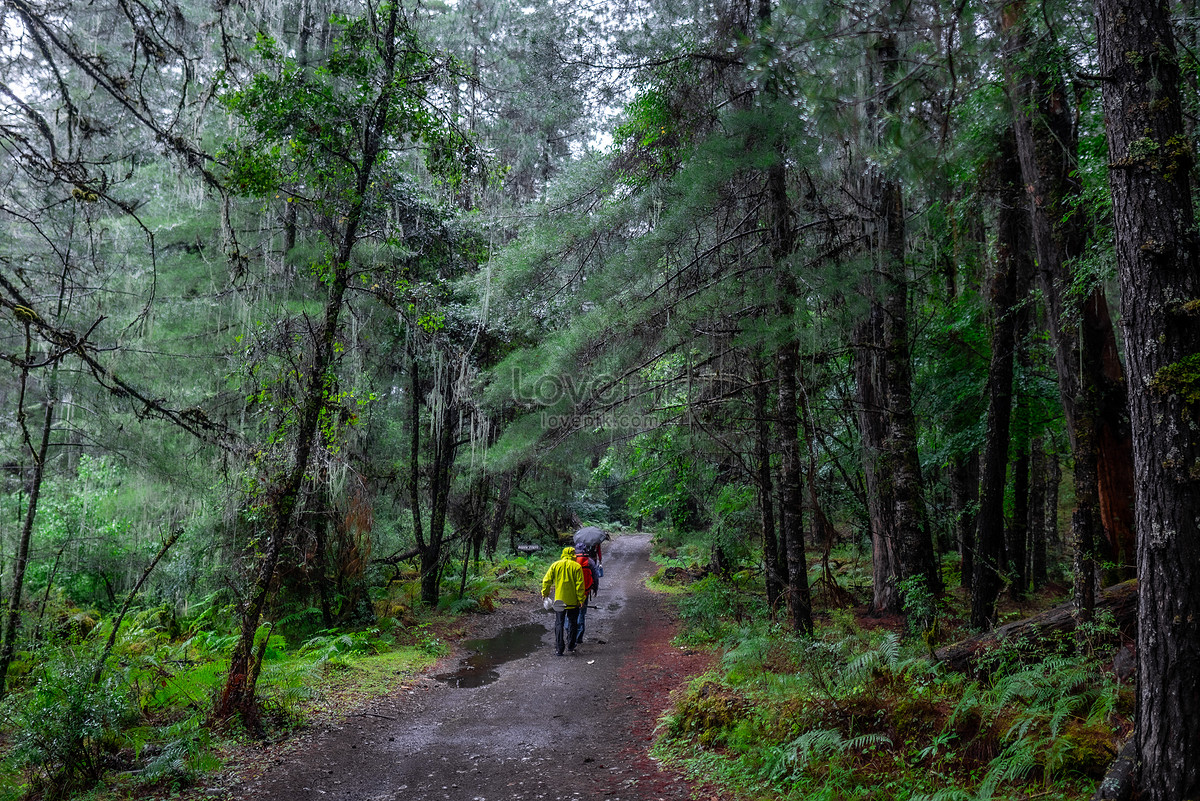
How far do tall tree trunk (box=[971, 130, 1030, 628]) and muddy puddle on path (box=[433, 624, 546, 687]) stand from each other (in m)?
6.41

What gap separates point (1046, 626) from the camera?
5949 millimetres

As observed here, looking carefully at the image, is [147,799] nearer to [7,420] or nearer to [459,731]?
[459,731]

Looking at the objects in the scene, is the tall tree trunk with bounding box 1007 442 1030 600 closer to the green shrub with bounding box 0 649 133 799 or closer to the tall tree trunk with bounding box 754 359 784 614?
the tall tree trunk with bounding box 754 359 784 614

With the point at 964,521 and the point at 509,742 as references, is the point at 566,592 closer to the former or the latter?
the point at 509,742

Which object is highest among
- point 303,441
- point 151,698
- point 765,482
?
point 303,441

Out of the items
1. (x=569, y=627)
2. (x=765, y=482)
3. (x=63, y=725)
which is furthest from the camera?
(x=569, y=627)

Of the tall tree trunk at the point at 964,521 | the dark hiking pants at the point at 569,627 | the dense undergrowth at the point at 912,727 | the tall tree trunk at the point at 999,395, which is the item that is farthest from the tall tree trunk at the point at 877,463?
the dark hiking pants at the point at 569,627

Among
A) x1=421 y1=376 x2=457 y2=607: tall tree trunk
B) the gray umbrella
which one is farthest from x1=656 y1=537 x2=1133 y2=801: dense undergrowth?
x1=421 y1=376 x2=457 y2=607: tall tree trunk

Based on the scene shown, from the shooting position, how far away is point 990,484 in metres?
7.87

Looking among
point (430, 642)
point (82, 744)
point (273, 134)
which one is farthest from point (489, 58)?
point (82, 744)

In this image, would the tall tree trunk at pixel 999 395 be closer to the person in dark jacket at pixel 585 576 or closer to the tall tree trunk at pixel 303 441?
the person in dark jacket at pixel 585 576

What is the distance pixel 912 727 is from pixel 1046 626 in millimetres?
2007

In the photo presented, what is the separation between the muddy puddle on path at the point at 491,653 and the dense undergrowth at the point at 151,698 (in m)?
0.63

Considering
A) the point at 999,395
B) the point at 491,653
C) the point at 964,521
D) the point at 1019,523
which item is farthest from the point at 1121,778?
the point at 964,521
